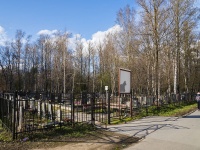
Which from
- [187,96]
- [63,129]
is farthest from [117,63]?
[63,129]

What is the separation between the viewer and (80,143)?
7457 millimetres

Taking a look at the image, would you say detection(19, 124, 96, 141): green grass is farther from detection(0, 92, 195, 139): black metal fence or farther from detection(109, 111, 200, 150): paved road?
detection(109, 111, 200, 150): paved road

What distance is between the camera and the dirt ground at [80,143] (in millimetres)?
6930

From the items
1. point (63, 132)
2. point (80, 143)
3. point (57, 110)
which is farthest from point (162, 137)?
point (57, 110)

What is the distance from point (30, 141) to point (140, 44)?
60.9ft

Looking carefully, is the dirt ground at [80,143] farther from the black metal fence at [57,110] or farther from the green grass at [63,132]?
the black metal fence at [57,110]

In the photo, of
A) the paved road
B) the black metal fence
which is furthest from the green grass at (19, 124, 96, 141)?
the paved road

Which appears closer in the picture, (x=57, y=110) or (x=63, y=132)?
(x=63, y=132)

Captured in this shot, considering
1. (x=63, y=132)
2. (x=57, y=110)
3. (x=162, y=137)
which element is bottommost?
(x=162, y=137)

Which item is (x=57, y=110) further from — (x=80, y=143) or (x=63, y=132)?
(x=80, y=143)

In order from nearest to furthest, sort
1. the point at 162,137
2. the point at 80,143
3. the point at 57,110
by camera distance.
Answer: the point at 80,143
the point at 162,137
the point at 57,110

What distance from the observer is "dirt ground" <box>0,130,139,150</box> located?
6930 millimetres

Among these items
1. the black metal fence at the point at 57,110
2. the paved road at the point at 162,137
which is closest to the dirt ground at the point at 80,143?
the paved road at the point at 162,137

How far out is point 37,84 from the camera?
211 feet
